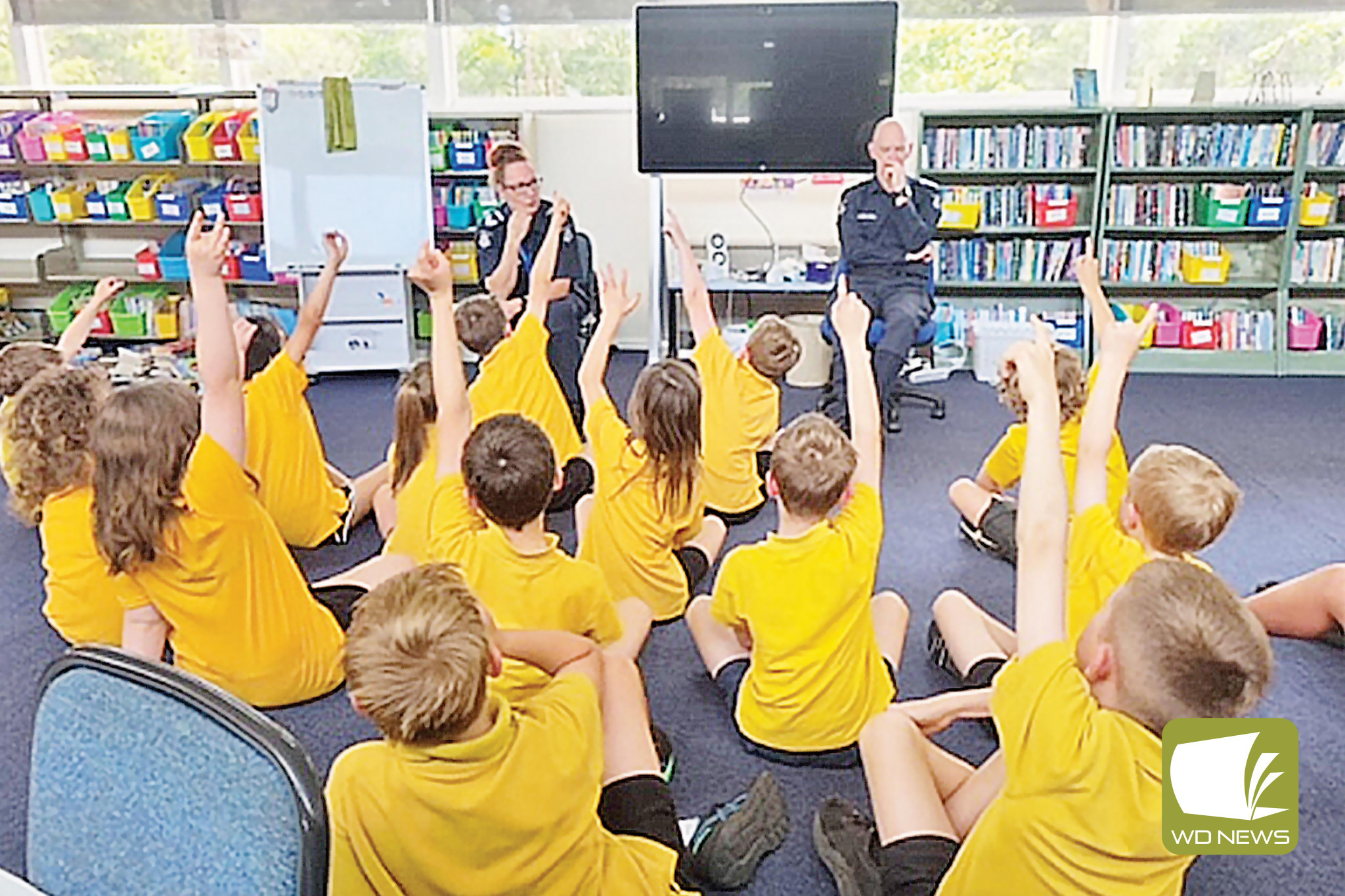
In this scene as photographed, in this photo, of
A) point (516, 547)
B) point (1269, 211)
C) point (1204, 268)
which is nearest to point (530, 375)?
point (516, 547)

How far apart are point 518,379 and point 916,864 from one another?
1.99 meters

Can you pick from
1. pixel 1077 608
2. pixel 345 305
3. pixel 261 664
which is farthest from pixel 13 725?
pixel 345 305

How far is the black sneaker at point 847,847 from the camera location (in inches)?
74.9

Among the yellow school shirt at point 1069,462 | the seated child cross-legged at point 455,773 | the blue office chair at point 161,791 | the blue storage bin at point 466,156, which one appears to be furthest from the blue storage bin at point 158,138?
the blue office chair at point 161,791

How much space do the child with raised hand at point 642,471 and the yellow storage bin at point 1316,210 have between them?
4.05m

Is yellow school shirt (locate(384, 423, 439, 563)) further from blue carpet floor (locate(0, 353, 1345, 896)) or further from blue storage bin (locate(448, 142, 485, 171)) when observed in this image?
blue storage bin (locate(448, 142, 485, 171))

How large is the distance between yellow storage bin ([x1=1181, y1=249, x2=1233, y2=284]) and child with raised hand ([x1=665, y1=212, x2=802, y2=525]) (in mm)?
2965

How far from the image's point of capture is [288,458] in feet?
10.8

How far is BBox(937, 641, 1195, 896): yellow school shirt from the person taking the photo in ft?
4.41

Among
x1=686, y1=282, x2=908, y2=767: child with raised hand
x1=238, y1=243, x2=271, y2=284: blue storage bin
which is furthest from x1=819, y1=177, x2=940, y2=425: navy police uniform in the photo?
x1=238, y1=243, x2=271, y2=284: blue storage bin

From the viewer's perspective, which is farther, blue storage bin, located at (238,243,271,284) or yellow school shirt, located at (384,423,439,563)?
blue storage bin, located at (238,243,271,284)

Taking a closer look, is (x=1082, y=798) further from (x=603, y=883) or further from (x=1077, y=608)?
(x=1077, y=608)

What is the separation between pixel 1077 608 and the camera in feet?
7.47

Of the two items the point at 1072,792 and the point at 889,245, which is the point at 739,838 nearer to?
the point at 1072,792
